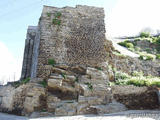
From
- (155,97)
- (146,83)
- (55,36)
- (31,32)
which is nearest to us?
(155,97)

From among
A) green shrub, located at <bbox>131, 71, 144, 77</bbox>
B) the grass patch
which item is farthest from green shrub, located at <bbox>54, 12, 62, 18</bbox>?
green shrub, located at <bbox>131, 71, 144, 77</bbox>

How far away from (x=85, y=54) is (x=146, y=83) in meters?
4.33

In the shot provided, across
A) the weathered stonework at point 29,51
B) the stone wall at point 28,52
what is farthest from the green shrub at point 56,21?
the stone wall at point 28,52

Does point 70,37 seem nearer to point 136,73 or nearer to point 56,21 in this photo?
point 56,21

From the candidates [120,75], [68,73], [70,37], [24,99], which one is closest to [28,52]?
[70,37]

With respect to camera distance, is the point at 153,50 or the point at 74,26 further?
the point at 153,50

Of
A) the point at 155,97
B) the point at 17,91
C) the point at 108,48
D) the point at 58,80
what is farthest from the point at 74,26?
the point at 155,97

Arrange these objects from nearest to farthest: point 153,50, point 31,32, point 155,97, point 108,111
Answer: point 108,111, point 155,97, point 31,32, point 153,50

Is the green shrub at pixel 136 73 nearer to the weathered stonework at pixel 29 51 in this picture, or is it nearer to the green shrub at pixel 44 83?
the green shrub at pixel 44 83

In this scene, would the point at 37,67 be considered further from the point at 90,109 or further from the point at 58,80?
the point at 90,109

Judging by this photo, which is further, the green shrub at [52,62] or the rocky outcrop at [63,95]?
the green shrub at [52,62]

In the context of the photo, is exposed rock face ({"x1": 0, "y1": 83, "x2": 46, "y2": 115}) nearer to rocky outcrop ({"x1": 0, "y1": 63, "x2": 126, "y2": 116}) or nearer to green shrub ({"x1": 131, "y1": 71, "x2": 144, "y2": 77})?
rocky outcrop ({"x1": 0, "y1": 63, "x2": 126, "y2": 116})

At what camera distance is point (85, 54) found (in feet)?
45.2

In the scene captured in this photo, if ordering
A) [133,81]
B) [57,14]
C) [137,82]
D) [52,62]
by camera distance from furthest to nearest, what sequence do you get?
[57,14] → [52,62] → [133,81] → [137,82]
